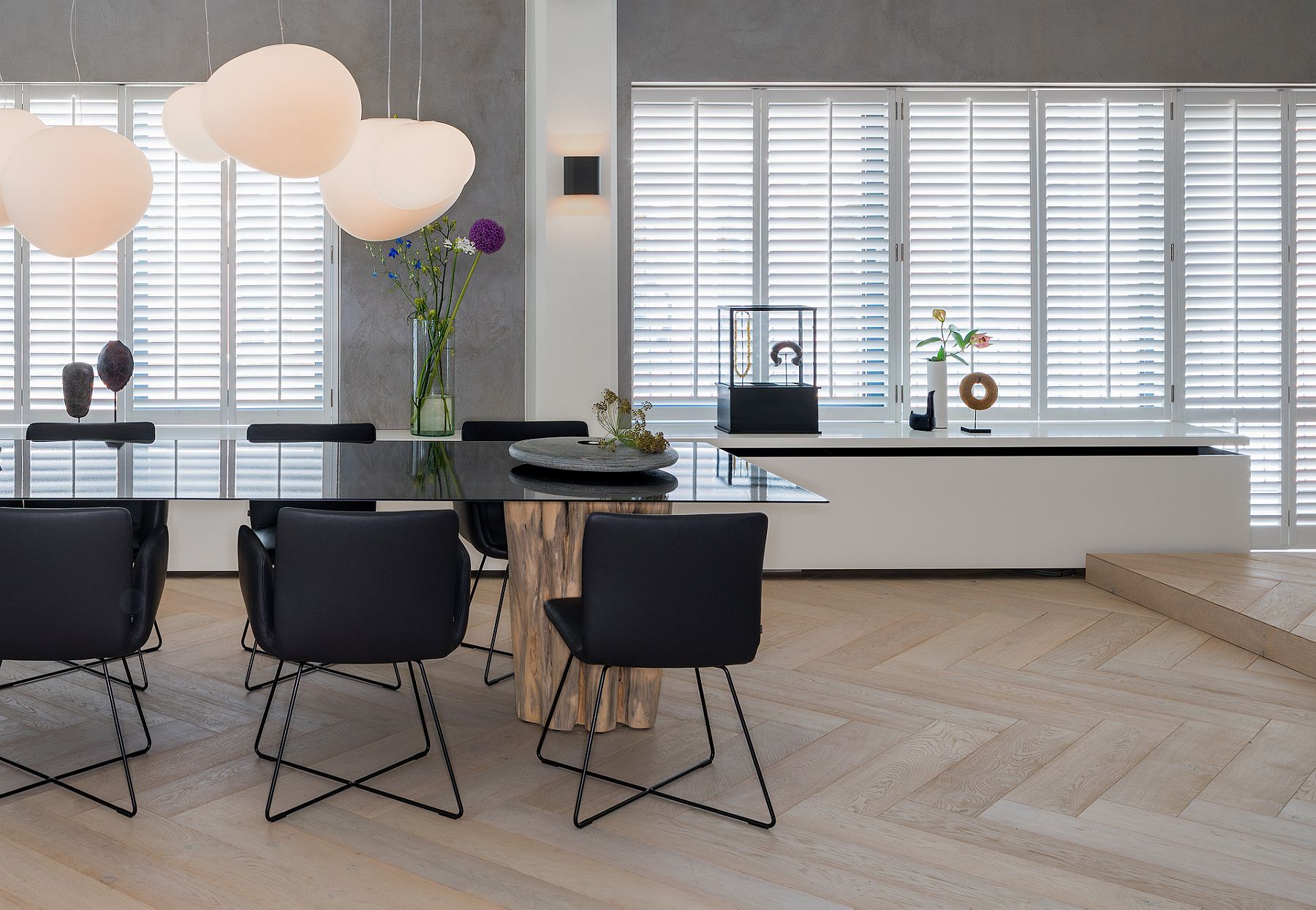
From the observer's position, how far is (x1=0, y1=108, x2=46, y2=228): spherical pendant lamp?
2969mm

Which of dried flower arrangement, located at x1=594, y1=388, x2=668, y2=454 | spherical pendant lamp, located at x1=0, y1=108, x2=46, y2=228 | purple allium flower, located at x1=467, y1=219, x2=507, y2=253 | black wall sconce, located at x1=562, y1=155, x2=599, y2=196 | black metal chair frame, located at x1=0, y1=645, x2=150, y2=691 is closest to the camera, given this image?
spherical pendant lamp, located at x1=0, y1=108, x2=46, y2=228

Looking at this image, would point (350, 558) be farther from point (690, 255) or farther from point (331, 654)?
point (690, 255)

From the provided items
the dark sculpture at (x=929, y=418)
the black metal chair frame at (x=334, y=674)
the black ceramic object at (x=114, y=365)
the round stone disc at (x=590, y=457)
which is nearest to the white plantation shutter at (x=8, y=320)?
the black ceramic object at (x=114, y=365)

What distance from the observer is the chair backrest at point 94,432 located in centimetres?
429

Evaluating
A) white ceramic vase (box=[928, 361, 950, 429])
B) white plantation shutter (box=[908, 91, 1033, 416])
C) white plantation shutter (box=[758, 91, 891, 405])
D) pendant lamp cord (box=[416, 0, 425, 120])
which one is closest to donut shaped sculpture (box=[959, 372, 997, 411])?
white ceramic vase (box=[928, 361, 950, 429])

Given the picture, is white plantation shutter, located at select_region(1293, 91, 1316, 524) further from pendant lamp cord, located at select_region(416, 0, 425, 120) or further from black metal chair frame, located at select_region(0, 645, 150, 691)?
black metal chair frame, located at select_region(0, 645, 150, 691)

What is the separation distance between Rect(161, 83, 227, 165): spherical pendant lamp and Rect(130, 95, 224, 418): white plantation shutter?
2321mm

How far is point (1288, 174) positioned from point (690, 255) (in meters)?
3.17

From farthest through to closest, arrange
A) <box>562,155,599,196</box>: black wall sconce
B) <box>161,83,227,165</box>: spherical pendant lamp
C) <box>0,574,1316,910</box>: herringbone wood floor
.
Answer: <box>562,155,599,196</box>: black wall sconce
<box>161,83,227,165</box>: spherical pendant lamp
<box>0,574,1316,910</box>: herringbone wood floor

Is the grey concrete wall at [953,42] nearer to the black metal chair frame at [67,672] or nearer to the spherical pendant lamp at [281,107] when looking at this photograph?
the black metal chair frame at [67,672]

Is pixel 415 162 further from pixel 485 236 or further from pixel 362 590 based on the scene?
pixel 485 236

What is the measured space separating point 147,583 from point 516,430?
5.79 ft

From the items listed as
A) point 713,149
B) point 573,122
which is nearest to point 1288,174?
point 713,149

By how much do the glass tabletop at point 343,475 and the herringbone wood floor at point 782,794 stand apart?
0.77m
